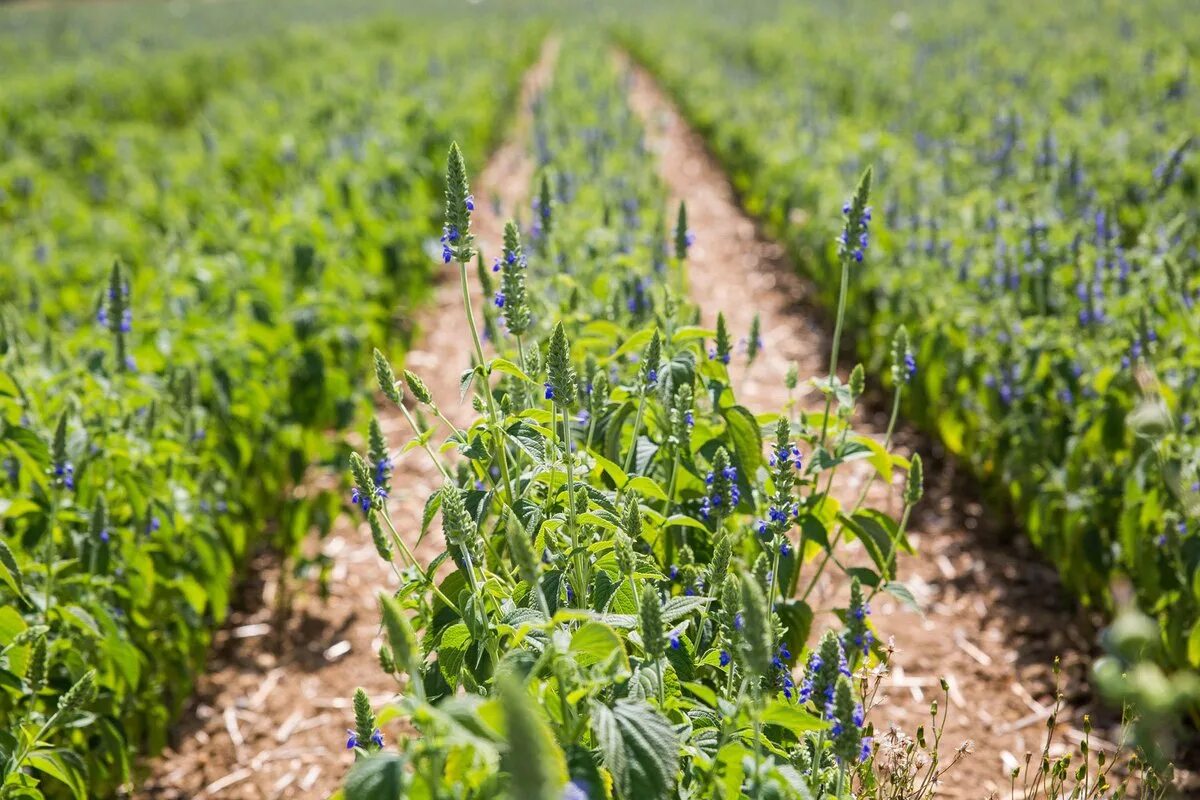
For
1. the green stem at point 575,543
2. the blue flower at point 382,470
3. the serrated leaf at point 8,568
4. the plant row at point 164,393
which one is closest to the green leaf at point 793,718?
the green stem at point 575,543

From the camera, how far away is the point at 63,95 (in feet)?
47.1

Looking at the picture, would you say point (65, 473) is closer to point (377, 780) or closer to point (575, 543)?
point (575, 543)

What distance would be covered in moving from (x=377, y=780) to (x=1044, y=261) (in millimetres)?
4458

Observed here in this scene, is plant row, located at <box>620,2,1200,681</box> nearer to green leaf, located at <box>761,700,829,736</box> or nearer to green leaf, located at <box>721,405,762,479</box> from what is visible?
green leaf, located at <box>761,700,829,736</box>

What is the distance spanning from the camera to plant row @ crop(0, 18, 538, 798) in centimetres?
300

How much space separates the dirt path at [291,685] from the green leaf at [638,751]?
1549mm

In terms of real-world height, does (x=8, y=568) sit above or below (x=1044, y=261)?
below

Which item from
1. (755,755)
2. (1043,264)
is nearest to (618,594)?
(755,755)

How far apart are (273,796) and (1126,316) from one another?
3.94 metres

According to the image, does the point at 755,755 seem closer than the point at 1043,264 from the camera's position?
Yes

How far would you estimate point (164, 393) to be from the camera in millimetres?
3943

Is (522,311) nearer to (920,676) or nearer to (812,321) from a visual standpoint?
(920,676)

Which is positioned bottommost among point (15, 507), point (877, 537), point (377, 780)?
point (15, 507)

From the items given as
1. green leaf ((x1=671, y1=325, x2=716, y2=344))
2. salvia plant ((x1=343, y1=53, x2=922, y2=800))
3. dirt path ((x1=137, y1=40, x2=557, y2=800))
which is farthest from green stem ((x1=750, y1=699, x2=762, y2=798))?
dirt path ((x1=137, y1=40, x2=557, y2=800))
